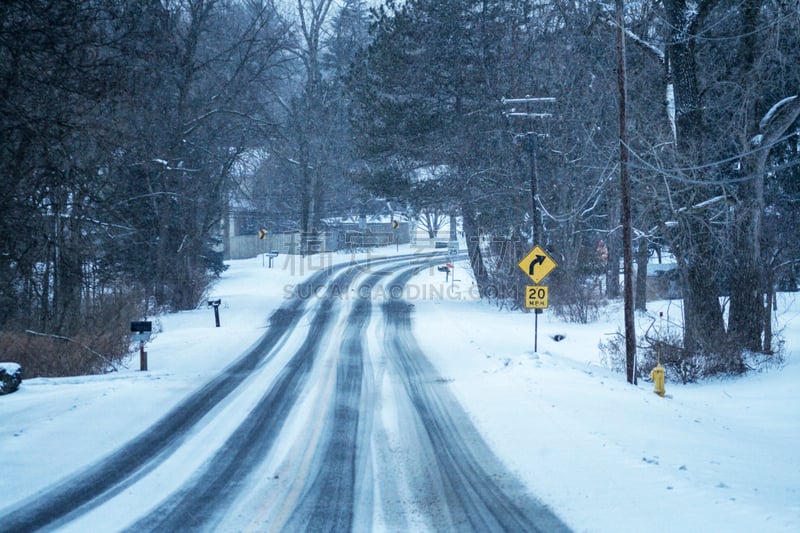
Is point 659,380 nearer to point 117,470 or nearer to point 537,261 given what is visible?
point 537,261

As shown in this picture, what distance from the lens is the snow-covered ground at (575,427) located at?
7055 mm

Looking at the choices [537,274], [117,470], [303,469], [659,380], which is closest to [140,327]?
→ [117,470]

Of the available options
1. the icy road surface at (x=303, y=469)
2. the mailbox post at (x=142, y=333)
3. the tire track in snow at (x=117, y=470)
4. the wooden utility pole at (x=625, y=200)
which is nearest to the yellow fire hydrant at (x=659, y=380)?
the wooden utility pole at (x=625, y=200)

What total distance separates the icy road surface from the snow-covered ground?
1.41ft

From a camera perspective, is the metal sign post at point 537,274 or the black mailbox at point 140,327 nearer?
the black mailbox at point 140,327

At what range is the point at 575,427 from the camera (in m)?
10.3

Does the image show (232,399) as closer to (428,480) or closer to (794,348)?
(428,480)

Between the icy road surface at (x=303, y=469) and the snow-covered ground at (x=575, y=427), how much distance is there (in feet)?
1.41

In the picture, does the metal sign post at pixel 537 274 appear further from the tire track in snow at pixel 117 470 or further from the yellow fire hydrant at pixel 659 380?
the tire track in snow at pixel 117 470

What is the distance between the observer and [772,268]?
2175 cm

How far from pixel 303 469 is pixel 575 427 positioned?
4.22m

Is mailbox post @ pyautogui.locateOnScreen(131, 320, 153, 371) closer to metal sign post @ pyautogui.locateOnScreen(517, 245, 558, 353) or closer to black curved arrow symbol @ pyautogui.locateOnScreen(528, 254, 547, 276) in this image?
metal sign post @ pyautogui.locateOnScreen(517, 245, 558, 353)

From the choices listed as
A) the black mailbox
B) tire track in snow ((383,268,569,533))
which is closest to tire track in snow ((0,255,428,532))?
the black mailbox

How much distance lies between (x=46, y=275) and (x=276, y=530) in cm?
1424
